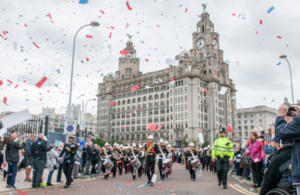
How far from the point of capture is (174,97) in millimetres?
86562

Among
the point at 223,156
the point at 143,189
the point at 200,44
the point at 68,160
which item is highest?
the point at 200,44

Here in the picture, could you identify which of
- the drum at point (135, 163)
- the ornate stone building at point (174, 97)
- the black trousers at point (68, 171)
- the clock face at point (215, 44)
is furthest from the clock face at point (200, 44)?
the black trousers at point (68, 171)

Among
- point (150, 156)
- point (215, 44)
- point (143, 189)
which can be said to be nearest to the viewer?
point (143, 189)

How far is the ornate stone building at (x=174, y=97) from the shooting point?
83.9 metres

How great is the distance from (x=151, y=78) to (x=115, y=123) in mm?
24468

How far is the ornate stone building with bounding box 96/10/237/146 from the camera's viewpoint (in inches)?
3305

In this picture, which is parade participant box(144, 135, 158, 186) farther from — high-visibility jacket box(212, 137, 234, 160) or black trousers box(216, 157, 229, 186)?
black trousers box(216, 157, 229, 186)

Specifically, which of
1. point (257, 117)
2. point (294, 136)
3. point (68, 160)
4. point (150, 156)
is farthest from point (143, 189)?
point (257, 117)

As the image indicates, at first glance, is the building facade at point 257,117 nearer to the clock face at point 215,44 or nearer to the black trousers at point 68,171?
the clock face at point 215,44

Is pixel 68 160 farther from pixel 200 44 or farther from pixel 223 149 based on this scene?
pixel 200 44

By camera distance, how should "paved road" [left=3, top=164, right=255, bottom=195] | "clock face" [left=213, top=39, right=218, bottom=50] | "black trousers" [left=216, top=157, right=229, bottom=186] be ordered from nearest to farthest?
"paved road" [left=3, top=164, right=255, bottom=195] → "black trousers" [left=216, top=157, right=229, bottom=186] → "clock face" [left=213, top=39, right=218, bottom=50]

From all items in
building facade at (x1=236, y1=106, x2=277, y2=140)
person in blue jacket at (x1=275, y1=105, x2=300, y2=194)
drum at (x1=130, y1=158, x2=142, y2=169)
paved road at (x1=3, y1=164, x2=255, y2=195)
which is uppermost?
building facade at (x1=236, y1=106, x2=277, y2=140)

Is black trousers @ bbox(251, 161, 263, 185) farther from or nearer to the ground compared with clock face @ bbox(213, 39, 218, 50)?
nearer to the ground

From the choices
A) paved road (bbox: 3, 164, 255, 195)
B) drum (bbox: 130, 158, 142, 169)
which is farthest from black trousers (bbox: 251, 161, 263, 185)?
drum (bbox: 130, 158, 142, 169)
